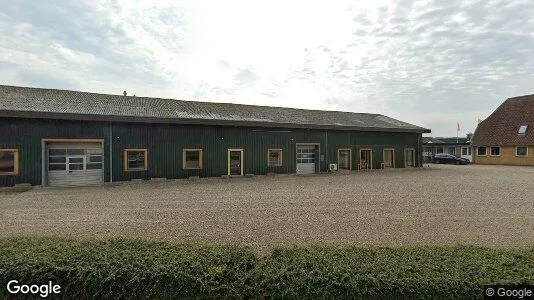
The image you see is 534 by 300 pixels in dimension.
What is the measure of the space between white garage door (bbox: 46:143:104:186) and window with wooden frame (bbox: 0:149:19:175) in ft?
4.19

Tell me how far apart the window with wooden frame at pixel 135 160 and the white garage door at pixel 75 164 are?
4.12 ft

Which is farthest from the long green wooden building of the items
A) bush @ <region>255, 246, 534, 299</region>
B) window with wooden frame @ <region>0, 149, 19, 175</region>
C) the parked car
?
the parked car

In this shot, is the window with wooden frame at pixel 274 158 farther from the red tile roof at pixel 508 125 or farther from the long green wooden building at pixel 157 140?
the red tile roof at pixel 508 125

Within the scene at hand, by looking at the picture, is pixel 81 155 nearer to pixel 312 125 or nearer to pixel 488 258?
pixel 312 125

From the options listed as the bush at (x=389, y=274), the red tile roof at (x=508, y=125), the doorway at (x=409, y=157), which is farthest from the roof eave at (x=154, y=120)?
the red tile roof at (x=508, y=125)

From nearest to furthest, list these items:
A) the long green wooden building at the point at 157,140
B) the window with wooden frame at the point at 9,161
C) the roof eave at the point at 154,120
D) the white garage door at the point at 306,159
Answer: the window with wooden frame at the point at 9,161
the roof eave at the point at 154,120
the long green wooden building at the point at 157,140
the white garage door at the point at 306,159

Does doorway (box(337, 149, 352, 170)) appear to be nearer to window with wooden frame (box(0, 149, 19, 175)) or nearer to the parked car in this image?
the parked car

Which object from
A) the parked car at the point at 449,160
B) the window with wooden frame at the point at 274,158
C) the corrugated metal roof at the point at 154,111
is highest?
the corrugated metal roof at the point at 154,111

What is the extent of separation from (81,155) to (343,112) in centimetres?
2333

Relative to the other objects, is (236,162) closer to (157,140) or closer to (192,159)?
(192,159)

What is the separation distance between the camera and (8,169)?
14.8 m

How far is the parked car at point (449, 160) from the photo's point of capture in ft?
116

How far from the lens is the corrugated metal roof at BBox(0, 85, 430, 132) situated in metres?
15.9

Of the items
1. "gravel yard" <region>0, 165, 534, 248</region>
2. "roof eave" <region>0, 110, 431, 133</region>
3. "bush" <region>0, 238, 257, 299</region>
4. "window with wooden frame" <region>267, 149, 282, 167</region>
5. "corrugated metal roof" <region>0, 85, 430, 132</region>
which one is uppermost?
"corrugated metal roof" <region>0, 85, 430, 132</region>
